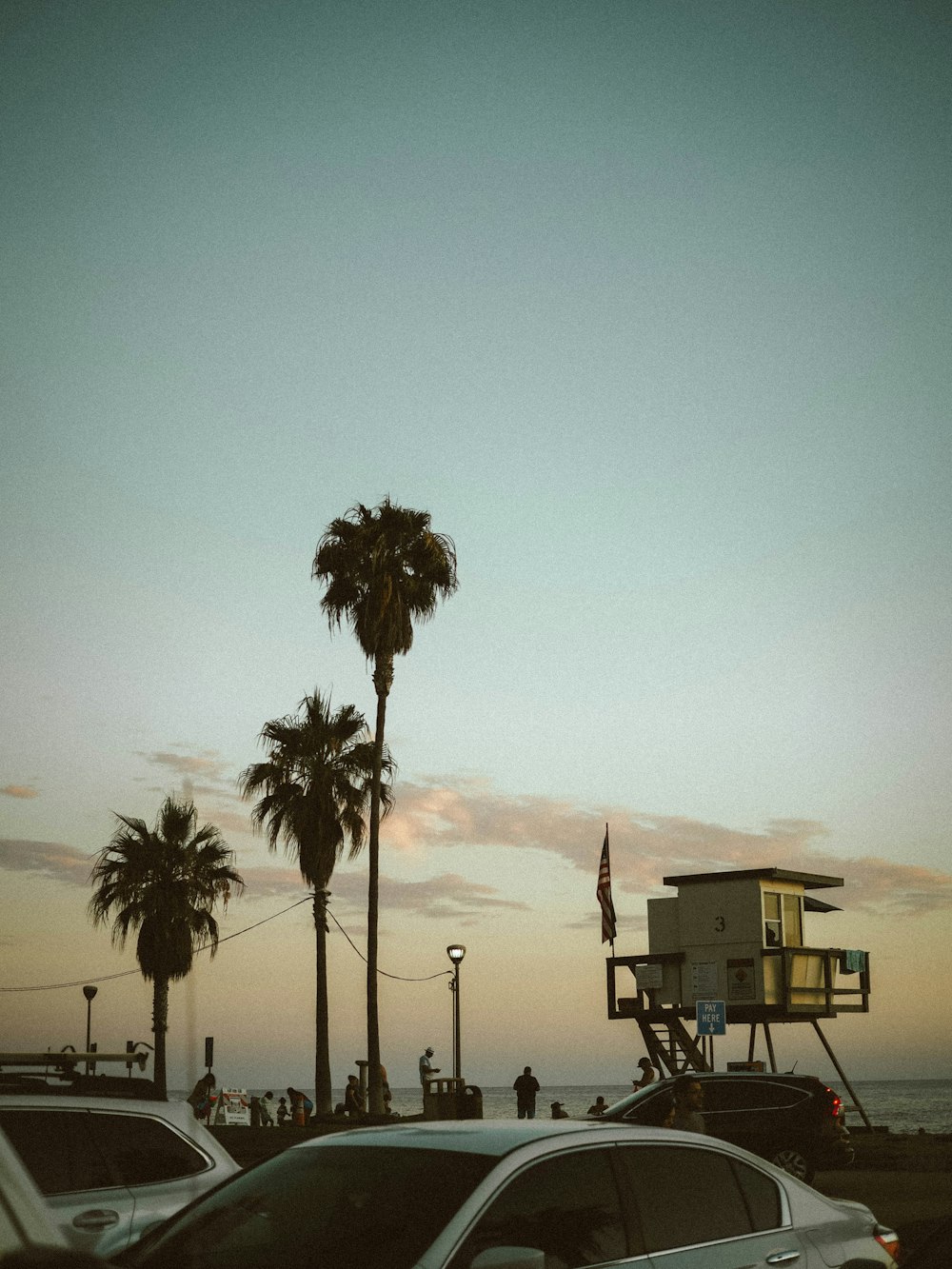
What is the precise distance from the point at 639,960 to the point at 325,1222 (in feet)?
108

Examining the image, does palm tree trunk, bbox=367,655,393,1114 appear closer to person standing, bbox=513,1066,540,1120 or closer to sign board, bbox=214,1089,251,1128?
person standing, bbox=513,1066,540,1120

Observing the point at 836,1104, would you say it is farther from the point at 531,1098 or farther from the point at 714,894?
the point at 714,894

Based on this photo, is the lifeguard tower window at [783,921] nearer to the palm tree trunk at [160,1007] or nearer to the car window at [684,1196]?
the palm tree trunk at [160,1007]

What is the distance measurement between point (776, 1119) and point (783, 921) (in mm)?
17439

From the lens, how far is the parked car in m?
4.86

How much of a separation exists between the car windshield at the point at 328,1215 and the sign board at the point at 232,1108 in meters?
41.1

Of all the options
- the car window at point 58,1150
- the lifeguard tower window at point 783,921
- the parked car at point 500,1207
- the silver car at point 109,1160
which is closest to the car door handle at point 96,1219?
the silver car at point 109,1160

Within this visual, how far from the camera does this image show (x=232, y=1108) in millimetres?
49562

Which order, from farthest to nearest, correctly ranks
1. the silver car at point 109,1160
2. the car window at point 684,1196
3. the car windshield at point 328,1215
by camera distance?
the silver car at point 109,1160 → the car window at point 684,1196 → the car windshield at point 328,1215

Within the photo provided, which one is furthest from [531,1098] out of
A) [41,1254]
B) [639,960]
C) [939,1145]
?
[41,1254]

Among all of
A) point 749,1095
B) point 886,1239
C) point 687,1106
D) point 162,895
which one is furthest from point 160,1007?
point 886,1239

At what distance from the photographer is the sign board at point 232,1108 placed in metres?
45.3

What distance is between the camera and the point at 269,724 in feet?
143

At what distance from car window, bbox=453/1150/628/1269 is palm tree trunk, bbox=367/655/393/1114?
1192 inches
